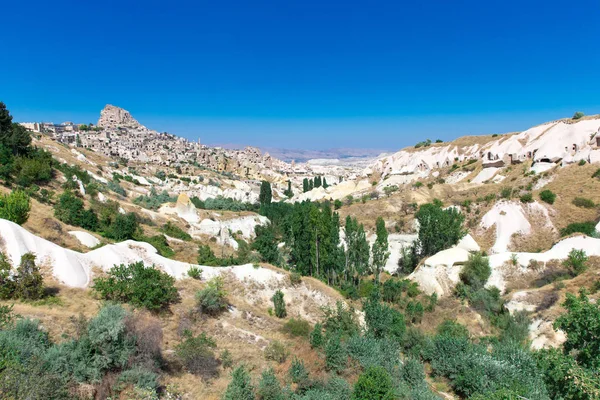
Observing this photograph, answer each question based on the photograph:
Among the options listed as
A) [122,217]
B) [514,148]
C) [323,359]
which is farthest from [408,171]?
[323,359]

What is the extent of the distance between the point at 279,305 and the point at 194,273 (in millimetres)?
5422

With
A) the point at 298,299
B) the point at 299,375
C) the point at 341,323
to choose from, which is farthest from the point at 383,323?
the point at 299,375

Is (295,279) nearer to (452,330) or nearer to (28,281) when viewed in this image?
(452,330)

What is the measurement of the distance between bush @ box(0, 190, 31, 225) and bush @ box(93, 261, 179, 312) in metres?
8.36

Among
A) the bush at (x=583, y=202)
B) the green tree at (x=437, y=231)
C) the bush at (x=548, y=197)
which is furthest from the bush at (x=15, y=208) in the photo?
the bush at (x=583, y=202)

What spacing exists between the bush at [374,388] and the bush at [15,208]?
20.5m

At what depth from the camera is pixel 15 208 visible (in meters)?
18.3

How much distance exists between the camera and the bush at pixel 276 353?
521 inches

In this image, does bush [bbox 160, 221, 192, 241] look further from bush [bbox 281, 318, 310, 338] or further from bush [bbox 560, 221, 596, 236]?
bush [bbox 560, 221, 596, 236]

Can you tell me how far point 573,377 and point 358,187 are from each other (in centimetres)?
7345

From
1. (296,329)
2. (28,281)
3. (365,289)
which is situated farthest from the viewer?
(365,289)

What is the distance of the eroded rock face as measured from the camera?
574 ft

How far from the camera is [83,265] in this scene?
15.5 meters

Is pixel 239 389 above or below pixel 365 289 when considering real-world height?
above
